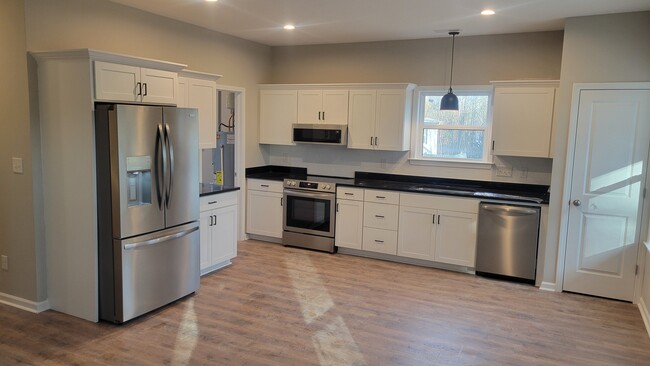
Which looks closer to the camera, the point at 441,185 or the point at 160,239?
the point at 160,239

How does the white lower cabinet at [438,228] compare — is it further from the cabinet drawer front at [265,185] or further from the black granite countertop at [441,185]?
the cabinet drawer front at [265,185]

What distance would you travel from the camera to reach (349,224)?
5.70 m

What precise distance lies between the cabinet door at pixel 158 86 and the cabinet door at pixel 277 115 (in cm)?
227

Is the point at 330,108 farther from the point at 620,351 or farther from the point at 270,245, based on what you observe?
the point at 620,351

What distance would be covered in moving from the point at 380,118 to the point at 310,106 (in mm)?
994

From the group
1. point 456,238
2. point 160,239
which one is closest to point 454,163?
point 456,238

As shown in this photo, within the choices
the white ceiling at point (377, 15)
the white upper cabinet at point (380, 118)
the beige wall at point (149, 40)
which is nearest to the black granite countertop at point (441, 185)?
the white upper cabinet at point (380, 118)

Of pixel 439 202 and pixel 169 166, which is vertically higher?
pixel 169 166

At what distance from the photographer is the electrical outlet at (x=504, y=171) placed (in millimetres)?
5363

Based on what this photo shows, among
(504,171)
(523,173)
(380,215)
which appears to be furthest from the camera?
(380,215)

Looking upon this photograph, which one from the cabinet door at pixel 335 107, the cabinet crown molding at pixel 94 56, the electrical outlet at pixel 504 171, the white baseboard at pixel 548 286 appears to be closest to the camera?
the cabinet crown molding at pixel 94 56

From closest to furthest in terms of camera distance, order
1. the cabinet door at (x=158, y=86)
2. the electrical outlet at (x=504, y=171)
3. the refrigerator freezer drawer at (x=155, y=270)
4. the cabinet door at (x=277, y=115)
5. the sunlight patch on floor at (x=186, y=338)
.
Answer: the sunlight patch on floor at (x=186, y=338)
the refrigerator freezer drawer at (x=155, y=270)
the cabinet door at (x=158, y=86)
the electrical outlet at (x=504, y=171)
the cabinet door at (x=277, y=115)

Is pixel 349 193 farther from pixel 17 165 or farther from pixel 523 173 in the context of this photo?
pixel 17 165

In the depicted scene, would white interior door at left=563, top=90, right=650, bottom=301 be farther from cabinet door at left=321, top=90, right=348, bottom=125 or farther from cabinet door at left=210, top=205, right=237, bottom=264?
cabinet door at left=210, top=205, right=237, bottom=264
